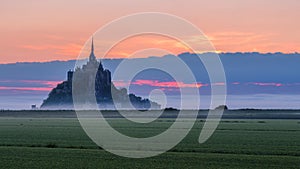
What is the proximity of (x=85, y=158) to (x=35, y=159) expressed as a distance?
3.54 metres

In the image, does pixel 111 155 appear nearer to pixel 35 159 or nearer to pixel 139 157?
pixel 139 157

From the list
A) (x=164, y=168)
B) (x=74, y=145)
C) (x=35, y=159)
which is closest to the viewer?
(x=164, y=168)

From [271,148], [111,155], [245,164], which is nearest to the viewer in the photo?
[245,164]

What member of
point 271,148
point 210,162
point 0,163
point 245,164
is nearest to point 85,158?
point 0,163

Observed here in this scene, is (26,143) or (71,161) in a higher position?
(26,143)

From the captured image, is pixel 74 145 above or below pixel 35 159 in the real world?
above

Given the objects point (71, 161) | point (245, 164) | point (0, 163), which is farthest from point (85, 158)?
point (245, 164)

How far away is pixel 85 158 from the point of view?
38.3 metres

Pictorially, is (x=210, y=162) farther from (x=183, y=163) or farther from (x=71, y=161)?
(x=71, y=161)

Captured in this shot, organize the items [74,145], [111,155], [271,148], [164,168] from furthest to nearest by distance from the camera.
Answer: [74,145] → [271,148] → [111,155] → [164,168]

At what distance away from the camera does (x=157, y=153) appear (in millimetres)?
43125

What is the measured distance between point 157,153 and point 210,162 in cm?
800

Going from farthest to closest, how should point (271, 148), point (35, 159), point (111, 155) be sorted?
point (271, 148)
point (111, 155)
point (35, 159)

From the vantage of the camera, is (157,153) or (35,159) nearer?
(35,159)
